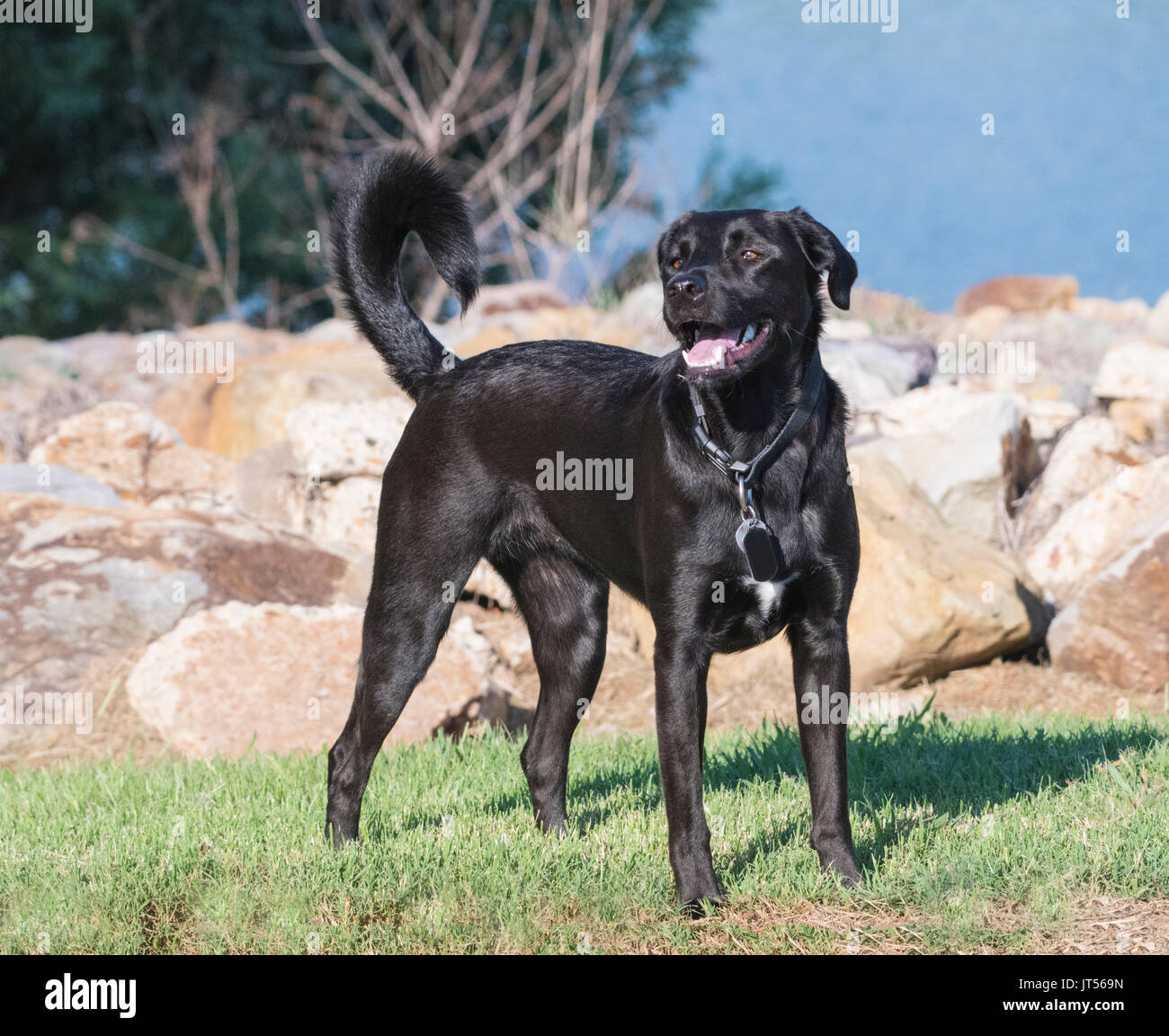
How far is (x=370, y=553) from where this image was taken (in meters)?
8.01

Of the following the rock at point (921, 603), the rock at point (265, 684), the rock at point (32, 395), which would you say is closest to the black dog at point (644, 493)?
the rock at point (265, 684)

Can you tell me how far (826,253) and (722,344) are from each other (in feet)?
1.72

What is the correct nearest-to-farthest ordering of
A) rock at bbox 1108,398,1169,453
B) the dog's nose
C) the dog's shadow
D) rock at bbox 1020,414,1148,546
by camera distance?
the dog's nose, the dog's shadow, rock at bbox 1020,414,1148,546, rock at bbox 1108,398,1169,453

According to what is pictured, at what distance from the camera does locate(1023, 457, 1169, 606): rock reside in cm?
854

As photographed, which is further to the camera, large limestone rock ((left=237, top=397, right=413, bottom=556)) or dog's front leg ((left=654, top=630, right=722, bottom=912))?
large limestone rock ((left=237, top=397, right=413, bottom=556))

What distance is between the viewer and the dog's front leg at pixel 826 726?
3877 mm

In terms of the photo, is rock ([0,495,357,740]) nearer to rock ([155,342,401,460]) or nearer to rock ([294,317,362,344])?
rock ([155,342,401,460])

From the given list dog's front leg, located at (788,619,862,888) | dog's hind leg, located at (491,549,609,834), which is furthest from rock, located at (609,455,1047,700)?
dog's front leg, located at (788,619,862,888)

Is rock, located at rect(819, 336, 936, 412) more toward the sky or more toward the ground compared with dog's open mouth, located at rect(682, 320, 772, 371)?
more toward the sky

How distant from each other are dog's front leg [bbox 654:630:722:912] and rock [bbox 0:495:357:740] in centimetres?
358

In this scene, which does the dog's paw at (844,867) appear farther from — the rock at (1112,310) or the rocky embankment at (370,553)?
the rock at (1112,310)

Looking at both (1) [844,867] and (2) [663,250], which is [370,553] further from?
(1) [844,867]

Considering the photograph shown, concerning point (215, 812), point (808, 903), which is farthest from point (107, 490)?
point (808, 903)
